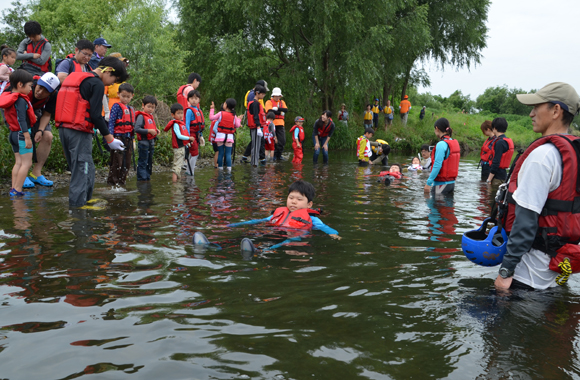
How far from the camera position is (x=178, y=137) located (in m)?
11.4

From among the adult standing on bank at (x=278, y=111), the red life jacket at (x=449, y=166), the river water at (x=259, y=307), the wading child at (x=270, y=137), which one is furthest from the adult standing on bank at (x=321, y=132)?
Answer: the river water at (x=259, y=307)

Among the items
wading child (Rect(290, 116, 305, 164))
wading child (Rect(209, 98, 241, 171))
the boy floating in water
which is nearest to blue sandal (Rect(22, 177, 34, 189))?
the boy floating in water

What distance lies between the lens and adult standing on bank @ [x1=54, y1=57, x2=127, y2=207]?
271 inches

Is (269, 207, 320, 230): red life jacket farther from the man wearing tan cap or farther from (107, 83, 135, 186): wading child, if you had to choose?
(107, 83, 135, 186): wading child

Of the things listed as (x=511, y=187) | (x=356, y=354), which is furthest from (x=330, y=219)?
(x=356, y=354)

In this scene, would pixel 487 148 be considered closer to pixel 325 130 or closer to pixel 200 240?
pixel 325 130

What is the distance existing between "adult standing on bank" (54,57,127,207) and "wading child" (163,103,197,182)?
13.7 ft

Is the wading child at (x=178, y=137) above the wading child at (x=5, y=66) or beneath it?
beneath

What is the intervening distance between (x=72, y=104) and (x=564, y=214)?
6313mm

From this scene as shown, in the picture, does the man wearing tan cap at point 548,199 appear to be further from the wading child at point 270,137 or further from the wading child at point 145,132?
the wading child at point 270,137

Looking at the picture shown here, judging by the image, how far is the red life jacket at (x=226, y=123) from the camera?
13586 mm

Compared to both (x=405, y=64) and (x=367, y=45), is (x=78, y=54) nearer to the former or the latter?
(x=367, y=45)

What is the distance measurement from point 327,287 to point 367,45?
22516 millimetres

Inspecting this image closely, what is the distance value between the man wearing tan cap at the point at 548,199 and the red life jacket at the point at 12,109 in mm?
7755
